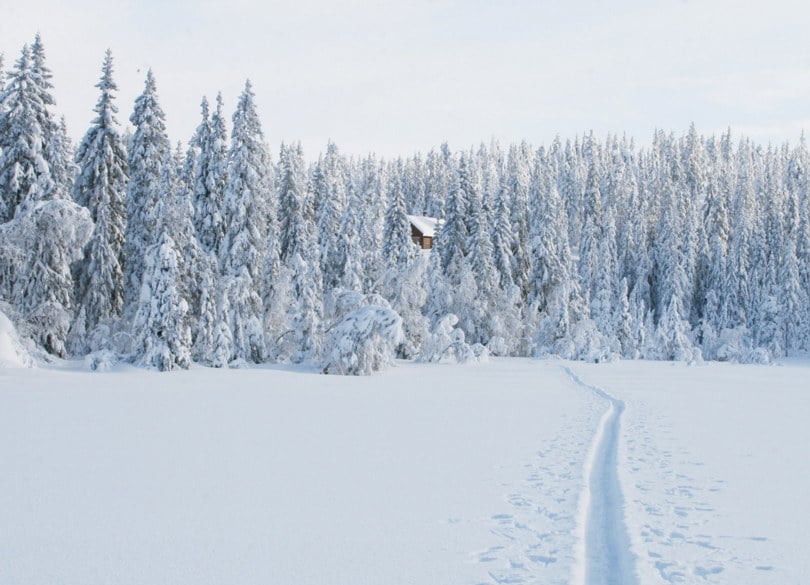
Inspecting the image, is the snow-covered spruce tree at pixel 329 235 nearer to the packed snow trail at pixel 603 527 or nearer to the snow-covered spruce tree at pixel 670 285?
the snow-covered spruce tree at pixel 670 285

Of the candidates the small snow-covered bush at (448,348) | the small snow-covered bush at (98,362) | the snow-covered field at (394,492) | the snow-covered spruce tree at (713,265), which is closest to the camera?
the snow-covered field at (394,492)

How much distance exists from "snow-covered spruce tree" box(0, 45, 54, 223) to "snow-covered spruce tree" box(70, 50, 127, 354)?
9.30 feet

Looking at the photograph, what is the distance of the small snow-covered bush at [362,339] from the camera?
1198 inches

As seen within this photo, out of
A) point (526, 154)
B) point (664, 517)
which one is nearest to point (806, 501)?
point (664, 517)

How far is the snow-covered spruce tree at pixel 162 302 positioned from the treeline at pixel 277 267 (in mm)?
79

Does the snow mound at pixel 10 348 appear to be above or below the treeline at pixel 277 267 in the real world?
below

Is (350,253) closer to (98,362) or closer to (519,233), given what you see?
(519,233)

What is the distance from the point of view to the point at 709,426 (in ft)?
52.1

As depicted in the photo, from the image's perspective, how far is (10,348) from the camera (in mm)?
24219

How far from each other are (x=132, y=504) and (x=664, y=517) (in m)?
6.84

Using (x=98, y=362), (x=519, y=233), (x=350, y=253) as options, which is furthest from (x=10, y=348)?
(x=519, y=233)

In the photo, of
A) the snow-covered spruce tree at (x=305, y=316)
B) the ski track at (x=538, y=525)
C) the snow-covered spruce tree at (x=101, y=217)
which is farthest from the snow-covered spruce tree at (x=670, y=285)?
the ski track at (x=538, y=525)

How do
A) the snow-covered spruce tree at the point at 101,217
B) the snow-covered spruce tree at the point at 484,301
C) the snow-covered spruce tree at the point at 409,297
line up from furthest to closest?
the snow-covered spruce tree at the point at 484,301 → the snow-covered spruce tree at the point at 409,297 → the snow-covered spruce tree at the point at 101,217

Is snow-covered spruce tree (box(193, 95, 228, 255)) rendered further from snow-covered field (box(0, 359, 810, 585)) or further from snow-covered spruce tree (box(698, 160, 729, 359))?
snow-covered spruce tree (box(698, 160, 729, 359))
